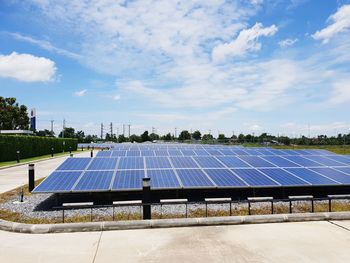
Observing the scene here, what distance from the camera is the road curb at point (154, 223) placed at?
1072 cm

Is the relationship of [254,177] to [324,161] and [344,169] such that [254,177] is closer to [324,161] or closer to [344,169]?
[344,169]

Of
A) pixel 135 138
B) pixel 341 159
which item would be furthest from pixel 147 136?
pixel 341 159

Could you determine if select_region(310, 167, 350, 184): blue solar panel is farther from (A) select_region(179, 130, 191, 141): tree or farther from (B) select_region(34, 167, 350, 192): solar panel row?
(A) select_region(179, 130, 191, 141): tree

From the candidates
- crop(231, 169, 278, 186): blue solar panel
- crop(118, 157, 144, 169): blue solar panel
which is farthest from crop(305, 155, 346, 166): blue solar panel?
crop(118, 157, 144, 169): blue solar panel

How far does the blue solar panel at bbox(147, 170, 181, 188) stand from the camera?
1572cm

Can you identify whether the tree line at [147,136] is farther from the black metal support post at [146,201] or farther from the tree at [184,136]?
the black metal support post at [146,201]

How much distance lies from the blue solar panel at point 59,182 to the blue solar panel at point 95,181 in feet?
1.30

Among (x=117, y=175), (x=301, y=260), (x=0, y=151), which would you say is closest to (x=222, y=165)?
(x=117, y=175)

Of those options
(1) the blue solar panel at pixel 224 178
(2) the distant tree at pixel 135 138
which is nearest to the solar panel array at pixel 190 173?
(1) the blue solar panel at pixel 224 178

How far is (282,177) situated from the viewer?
17.6 metres

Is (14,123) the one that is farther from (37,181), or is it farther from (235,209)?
(235,209)

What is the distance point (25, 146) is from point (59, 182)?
35.7 metres

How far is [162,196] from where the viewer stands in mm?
17609

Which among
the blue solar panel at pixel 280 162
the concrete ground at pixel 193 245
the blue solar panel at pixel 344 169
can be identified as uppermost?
the blue solar panel at pixel 280 162
